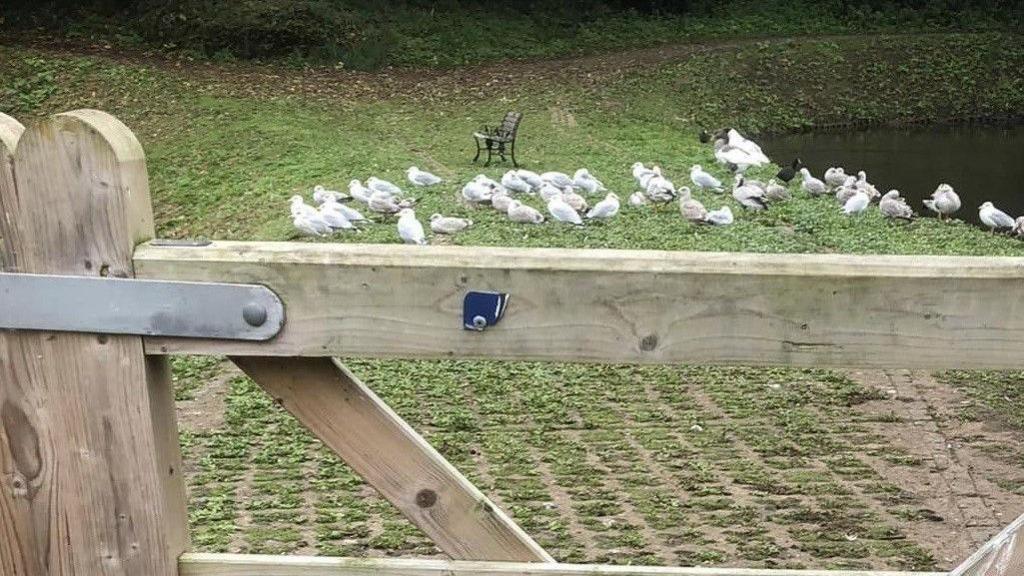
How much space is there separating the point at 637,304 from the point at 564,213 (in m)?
9.99

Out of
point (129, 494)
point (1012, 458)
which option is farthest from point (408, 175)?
point (129, 494)

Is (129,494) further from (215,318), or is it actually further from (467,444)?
(467,444)

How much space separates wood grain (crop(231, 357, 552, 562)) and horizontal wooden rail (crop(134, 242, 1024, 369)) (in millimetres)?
88

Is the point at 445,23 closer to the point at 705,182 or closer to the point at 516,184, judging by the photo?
the point at 705,182

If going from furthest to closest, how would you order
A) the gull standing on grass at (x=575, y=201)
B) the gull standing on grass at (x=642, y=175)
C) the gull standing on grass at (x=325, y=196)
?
the gull standing on grass at (x=642, y=175), the gull standing on grass at (x=325, y=196), the gull standing on grass at (x=575, y=201)

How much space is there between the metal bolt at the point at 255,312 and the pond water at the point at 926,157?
47.1 ft

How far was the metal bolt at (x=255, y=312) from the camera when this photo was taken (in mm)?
1598

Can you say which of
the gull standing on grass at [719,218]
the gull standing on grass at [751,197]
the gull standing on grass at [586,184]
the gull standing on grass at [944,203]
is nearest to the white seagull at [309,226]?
the gull standing on grass at [586,184]

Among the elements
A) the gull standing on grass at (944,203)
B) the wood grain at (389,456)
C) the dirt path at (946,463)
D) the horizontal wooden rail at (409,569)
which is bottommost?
the gull standing on grass at (944,203)

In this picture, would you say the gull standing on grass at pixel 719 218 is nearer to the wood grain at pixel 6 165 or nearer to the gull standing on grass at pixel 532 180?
the gull standing on grass at pixel 532 180

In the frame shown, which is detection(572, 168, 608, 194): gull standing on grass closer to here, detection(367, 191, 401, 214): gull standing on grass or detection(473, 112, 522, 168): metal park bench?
detection(367, 191, 401, 214): gull standing on grass

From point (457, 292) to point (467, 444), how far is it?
4429mm

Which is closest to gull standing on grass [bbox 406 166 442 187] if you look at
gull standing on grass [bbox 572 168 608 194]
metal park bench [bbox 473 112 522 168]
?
gull standing on grass [bbox 572 168 608 194]

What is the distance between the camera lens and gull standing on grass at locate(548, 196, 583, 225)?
11.5 m
